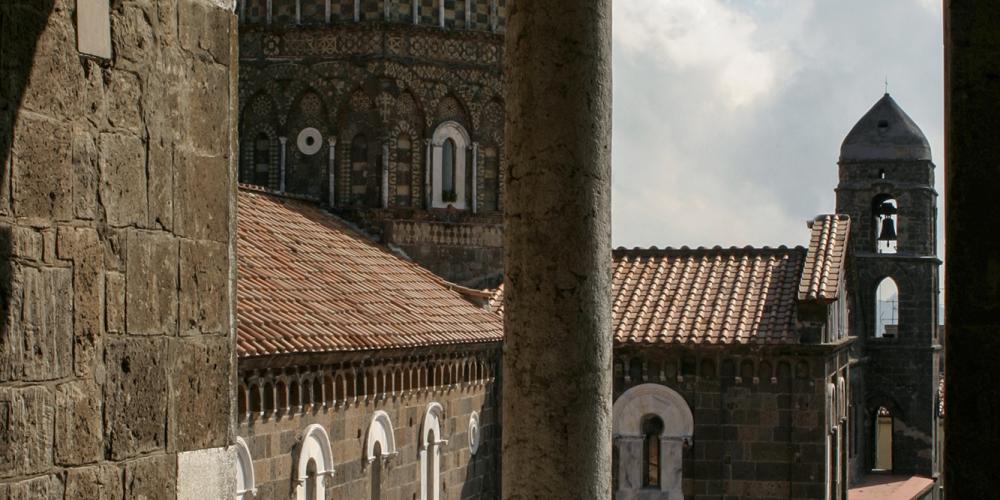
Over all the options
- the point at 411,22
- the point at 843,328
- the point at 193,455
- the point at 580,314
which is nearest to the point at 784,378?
the point at 843,328

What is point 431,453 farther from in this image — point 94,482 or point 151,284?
point 94,482

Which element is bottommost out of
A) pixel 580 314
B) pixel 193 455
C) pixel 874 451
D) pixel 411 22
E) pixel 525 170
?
pixel 874 451

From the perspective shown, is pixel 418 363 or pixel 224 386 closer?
pixel 224 386

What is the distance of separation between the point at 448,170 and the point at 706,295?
14.3 ft

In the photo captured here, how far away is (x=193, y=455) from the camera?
5.45 meters

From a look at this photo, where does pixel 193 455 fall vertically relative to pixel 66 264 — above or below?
below

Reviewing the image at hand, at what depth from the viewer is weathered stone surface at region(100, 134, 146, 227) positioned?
5.09 meters

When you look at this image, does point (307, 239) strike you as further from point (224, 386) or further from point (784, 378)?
point (224, 386)

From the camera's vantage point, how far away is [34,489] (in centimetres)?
477

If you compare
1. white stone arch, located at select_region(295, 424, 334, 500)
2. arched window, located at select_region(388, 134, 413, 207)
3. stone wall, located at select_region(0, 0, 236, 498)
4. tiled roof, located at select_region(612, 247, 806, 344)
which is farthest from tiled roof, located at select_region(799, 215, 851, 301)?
stone wall, located at select_region(0, 0, 236, 498)

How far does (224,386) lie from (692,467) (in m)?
16.3

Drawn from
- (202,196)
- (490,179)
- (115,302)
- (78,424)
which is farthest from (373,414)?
(78,424)

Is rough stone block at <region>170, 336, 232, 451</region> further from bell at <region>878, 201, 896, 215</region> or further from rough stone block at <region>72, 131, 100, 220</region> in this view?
bell at <region>878, 201, 896, 215</region>

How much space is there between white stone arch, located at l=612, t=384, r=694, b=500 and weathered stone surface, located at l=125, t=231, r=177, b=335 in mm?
16543
